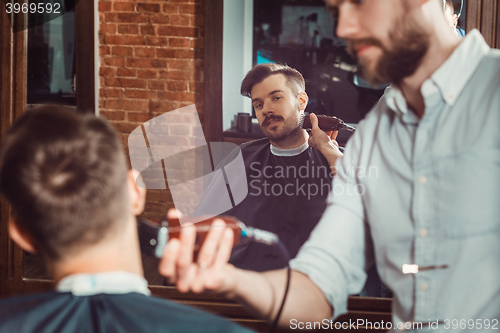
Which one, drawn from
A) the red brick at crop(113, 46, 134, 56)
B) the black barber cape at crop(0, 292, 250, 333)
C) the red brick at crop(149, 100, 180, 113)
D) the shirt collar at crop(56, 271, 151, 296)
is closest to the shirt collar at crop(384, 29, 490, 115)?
the black barber cape at crop(0, 292, 250, 333)

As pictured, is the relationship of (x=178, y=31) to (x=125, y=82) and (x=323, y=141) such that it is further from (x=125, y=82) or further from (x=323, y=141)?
(x=323, y=141)

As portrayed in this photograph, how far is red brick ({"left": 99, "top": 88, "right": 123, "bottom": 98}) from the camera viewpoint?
2.73 metres

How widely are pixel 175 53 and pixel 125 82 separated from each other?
1.32 feet

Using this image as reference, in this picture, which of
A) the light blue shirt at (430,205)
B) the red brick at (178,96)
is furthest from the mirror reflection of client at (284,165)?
the light blue shirt at (430,205)

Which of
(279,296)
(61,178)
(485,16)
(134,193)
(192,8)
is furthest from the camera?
(192,8)

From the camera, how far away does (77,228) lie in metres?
0.88

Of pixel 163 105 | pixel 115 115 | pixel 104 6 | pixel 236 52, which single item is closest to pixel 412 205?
pixel 236 52

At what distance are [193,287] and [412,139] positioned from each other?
73cm

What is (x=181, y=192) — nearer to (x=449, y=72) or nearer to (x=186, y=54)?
(x=186, y=54)

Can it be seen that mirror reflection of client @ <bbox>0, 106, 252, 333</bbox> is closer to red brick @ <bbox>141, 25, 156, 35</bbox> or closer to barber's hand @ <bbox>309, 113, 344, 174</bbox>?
barber's hand @ <bbox>309, 113, 344, 174</bbox>

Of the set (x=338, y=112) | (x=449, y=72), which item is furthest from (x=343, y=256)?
(x=338, y=112)

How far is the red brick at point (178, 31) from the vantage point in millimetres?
2670

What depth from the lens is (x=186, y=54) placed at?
2686mm

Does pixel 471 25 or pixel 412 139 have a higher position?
pixel 471 25
